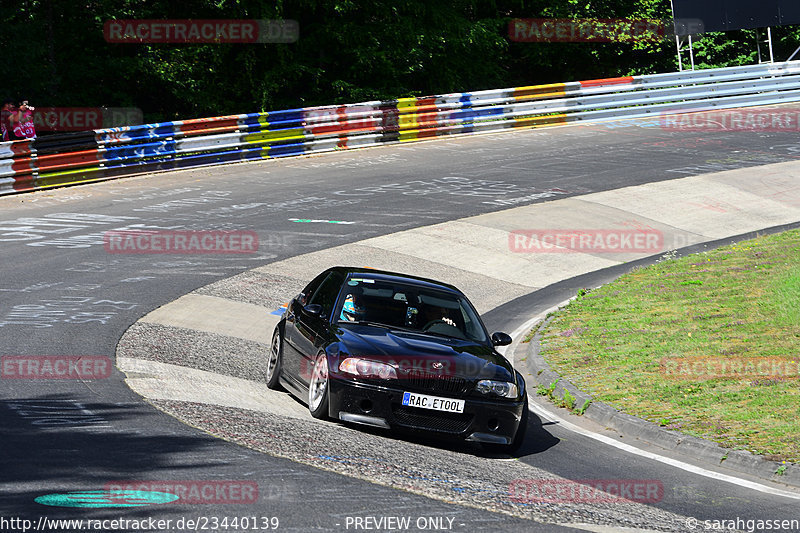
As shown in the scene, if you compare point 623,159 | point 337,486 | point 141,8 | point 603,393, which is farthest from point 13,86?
point 337,486

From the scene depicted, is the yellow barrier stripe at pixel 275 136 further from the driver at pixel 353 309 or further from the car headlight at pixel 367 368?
the car headlight at pixel 367 368

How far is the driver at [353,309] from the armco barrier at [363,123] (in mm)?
14168

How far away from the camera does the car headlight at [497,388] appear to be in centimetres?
908

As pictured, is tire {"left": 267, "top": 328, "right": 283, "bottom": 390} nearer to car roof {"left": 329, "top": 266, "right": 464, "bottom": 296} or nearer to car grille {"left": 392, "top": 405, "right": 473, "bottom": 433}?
car roof {"left": 329, "top": 266, "right": 464, "bottom": 296}

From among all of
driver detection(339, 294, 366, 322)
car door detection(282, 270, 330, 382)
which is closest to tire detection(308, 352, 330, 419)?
car door detection(282, 270, 330, 382)

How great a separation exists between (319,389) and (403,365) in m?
0.92

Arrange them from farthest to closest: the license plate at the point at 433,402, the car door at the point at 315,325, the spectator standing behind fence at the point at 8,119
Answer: the spectator standing behind fence at the point at 8,119, the car door at the point at 315,325, the license plate at the point at 433,402

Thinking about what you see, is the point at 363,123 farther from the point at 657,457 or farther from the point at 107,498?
the point at 107,498

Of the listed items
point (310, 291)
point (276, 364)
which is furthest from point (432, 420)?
point (310, 291)

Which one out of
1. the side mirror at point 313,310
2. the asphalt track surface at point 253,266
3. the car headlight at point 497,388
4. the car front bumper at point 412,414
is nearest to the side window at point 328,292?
the side mirror at point 313,310

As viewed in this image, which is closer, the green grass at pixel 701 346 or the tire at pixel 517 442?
the tire at pixel 517 442

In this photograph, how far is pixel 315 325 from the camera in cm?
1012

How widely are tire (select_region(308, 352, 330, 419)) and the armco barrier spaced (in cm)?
1470

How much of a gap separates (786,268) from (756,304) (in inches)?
92.4
